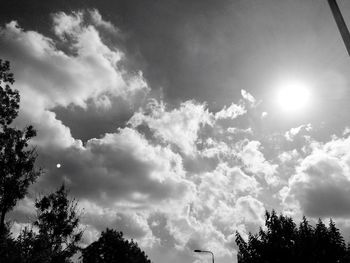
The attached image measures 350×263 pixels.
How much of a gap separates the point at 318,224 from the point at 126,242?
2304 inches

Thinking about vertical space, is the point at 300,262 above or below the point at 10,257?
above

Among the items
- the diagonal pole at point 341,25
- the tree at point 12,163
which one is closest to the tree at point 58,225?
the tree at point 12,163

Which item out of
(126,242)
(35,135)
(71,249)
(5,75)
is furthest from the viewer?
(126,242)

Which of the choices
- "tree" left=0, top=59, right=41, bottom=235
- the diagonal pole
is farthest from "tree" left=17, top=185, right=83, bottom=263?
the diagonal pole

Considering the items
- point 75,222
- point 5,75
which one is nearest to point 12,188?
point 5,75

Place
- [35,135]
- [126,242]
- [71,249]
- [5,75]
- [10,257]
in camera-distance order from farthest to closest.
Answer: [126,242]
[71,249]
[35,135]
[10,257]
[5,75]

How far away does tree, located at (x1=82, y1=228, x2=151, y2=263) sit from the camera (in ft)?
225

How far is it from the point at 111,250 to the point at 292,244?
2187 inches

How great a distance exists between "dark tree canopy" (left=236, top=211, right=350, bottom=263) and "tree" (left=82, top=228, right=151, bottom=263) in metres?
50.3

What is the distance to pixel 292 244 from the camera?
2297cm

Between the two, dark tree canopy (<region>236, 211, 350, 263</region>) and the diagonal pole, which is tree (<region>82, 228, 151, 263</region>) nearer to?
dark tree canopy (<region>236, 211, 350, 263</region>)

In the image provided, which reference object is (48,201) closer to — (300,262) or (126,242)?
(300,262)

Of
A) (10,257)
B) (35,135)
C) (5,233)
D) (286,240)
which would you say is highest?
(35,135)

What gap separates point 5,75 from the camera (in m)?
17.6
